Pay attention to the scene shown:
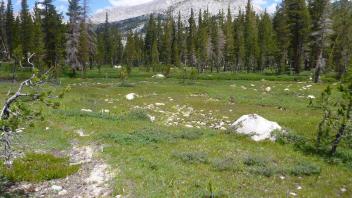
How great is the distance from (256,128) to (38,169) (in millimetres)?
11153

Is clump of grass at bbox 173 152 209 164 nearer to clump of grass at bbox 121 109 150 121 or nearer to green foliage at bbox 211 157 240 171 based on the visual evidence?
green foliage at bbox 211 157 240 171

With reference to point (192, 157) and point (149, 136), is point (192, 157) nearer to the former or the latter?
point (192, 157)

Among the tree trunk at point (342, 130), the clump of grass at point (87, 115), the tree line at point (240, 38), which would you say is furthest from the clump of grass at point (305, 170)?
the tree line at point (240, 38)

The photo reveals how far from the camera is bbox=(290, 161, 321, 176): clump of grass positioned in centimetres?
1495

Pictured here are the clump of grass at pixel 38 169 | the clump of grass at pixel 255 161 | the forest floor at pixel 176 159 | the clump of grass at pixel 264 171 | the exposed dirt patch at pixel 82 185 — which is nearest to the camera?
the exposed dirt patch at pixel 82 185

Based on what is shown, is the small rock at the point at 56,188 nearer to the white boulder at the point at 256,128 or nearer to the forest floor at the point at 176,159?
the forest floor at the point at 176,159

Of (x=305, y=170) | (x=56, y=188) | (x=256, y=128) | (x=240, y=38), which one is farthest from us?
(x=240, y=38)

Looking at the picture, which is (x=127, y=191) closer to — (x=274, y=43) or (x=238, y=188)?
(x=238, y=188)

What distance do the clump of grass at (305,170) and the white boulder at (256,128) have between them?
436cm

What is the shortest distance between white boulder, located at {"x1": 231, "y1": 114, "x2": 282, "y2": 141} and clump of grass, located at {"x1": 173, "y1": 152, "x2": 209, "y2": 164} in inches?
182

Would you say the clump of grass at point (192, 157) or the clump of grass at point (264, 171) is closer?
the clump of grass at point (264, 171)

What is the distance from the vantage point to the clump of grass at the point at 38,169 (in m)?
14.2

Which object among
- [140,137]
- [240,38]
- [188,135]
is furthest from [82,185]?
[240,38]

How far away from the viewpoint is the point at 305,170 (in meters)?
15.1
